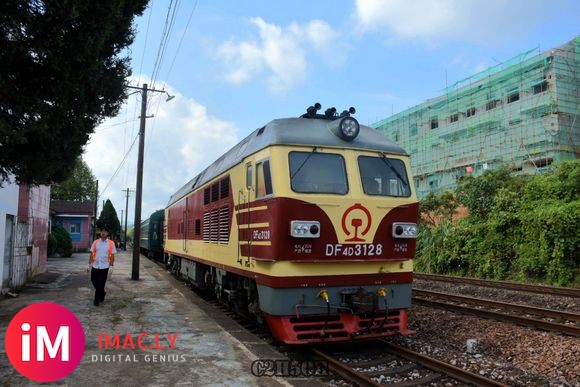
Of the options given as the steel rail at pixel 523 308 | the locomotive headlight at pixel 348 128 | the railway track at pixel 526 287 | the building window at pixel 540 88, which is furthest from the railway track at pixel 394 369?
the building window at pixel 540 88

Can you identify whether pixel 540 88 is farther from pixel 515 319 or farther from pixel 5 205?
pixel 5 205

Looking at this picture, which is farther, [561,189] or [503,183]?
[503,183]

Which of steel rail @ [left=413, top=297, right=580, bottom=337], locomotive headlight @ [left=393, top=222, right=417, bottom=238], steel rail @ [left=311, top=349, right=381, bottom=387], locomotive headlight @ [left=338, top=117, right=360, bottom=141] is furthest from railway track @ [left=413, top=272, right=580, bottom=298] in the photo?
steel rail @ [left=311, top=349, right=381, bottom=387]

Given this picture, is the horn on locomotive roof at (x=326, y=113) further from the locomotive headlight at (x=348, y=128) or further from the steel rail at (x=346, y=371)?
the steel rail at (x=346, y=371)

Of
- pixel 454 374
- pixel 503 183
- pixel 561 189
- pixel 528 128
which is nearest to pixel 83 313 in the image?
pixel 454 374

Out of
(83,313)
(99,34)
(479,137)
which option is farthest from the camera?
(479,137)

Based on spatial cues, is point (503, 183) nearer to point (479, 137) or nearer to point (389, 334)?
point (479, 137)

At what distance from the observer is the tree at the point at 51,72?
5.73 meters

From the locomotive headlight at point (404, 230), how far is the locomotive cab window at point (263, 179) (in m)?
1.90

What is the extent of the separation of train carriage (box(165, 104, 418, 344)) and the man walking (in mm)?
4000

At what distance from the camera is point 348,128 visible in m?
7.20

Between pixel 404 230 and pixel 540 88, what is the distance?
28634 mm

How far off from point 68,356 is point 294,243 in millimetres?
2936

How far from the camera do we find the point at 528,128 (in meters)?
30.5
